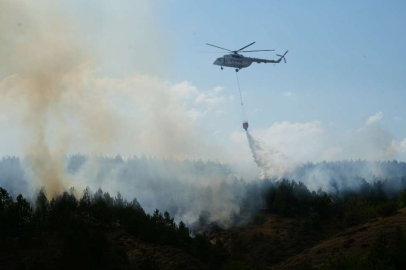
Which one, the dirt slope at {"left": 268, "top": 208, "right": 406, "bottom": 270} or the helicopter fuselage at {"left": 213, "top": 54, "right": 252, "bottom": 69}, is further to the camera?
the helicopter fuselage at {"left": 213, "top": 54, "right": 252, "bottom": 69}

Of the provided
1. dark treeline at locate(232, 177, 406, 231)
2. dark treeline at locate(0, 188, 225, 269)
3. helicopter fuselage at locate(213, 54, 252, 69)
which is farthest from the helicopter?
dark treeline at locate(232, 177, 406, 231)

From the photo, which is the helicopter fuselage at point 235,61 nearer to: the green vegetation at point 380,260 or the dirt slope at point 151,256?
the dirt slope at point 151,256

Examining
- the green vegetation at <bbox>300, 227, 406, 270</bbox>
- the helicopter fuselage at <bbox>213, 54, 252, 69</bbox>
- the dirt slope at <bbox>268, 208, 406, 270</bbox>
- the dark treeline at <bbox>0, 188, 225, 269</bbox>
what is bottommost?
the green vegetation at <bbox>300, 227, 406, 270</bbox>

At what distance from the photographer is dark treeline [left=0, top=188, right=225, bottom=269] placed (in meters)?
72.9

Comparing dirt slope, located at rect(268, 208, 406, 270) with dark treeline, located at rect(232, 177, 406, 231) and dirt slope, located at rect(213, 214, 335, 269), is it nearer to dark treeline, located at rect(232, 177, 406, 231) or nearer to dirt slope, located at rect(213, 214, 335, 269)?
dark treeline, located at rect(232, 177, 406, 231)

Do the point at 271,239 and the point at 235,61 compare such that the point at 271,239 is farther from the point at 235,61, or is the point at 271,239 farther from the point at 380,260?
the point at 380,260

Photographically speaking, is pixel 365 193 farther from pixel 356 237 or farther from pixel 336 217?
pixel 356 237

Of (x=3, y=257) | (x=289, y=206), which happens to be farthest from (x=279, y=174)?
(x=3, y=257)

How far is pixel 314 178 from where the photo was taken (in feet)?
650

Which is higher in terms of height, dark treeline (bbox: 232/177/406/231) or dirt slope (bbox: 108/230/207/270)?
dark treeline (bbox: 232/177/406/231)

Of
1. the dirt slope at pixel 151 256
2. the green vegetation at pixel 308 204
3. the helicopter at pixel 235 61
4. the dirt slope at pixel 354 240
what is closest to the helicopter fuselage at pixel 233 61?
the helicopter at pixel 235 61

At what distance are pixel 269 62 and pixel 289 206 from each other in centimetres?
5151

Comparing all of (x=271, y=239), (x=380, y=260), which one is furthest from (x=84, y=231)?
(x=271, y=239)

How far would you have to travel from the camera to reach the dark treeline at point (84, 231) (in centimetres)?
7294
